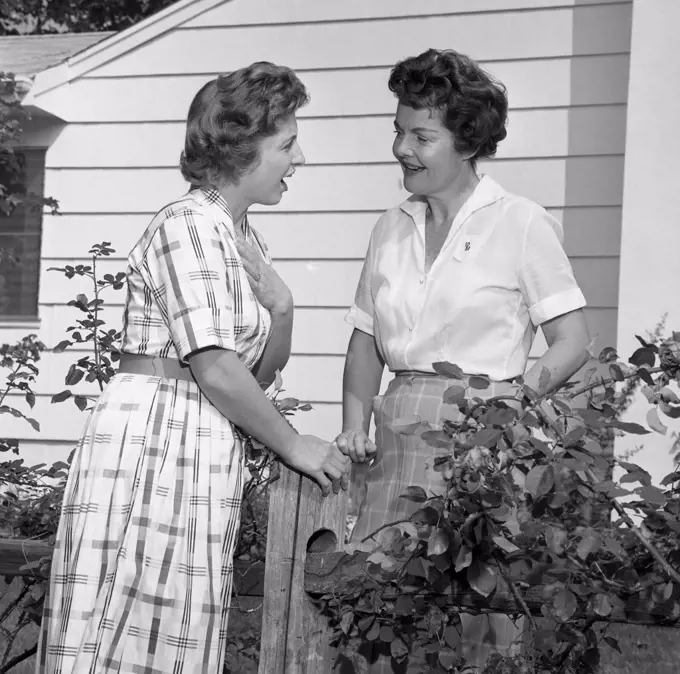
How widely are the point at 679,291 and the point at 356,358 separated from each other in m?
2.69

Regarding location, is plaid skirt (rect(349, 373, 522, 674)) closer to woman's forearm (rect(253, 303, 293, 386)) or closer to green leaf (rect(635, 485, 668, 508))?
woman's forearm (rect(253, 303, 293, 386))

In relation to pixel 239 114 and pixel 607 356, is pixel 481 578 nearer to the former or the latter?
pixel 607 356

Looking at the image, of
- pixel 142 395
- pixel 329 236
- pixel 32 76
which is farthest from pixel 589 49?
pixel 142 395

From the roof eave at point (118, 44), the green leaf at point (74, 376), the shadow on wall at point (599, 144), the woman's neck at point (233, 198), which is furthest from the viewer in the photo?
the roof eave at point (118, 44)

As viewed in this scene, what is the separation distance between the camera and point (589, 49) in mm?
5613

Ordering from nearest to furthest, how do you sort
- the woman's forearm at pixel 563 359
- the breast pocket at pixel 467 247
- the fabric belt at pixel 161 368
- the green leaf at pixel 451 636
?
the green leaf at pixel 451 636
the fabric belt at pixel 161 368
the woman's forearm at pixel 563 359
the breast pocket at pixel 467 247

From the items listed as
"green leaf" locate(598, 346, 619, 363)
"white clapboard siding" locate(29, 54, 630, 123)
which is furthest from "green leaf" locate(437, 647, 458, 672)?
"white clapboard siding" locate(29, 54, 630, 123)

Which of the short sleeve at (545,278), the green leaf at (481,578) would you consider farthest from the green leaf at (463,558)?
the short sleeve at (545,278)

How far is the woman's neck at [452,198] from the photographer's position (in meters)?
2.71

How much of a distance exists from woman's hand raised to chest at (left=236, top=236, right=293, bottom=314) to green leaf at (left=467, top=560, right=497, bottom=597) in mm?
698

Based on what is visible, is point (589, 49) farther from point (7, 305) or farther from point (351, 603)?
point (351, 603)

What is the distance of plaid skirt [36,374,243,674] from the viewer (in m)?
2.06

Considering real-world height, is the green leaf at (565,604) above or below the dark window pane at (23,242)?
below

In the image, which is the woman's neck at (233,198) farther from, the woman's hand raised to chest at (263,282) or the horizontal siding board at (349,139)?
the horizontal siding board at (349,139)
